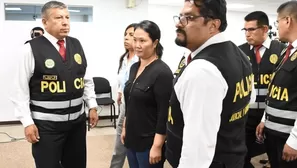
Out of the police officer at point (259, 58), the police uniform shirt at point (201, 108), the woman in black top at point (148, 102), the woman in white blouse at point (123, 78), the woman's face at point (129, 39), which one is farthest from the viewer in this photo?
the woman's face at point (129, 39)

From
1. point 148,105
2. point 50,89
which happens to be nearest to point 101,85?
point 50,89

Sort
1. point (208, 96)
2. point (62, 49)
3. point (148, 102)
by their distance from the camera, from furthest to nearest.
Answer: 1. point (62, 49)
2. point (148, 102)
3. point (208, 96)

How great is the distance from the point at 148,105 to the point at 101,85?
3344 mm

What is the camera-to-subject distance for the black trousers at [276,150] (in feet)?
6.26

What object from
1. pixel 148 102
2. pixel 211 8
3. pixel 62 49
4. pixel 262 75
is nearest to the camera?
pixel 211 8

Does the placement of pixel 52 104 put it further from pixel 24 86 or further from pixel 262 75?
pixel 262 75

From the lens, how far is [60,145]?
2045 mm

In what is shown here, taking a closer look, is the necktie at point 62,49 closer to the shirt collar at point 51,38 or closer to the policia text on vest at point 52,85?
the shirt collar at point 51,38

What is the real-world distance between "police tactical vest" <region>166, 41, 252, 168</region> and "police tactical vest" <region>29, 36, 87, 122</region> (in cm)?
98

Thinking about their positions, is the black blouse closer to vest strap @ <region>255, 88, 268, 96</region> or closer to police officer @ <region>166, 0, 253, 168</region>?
police officer @ <region>166, 0, 253, 168</region>

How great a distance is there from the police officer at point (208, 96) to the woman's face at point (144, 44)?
73 centimetres

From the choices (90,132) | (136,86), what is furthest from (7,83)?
(136,86)

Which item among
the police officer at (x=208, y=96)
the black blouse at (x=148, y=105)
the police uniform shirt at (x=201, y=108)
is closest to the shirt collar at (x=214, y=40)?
the police officer at (x=208, y=96)

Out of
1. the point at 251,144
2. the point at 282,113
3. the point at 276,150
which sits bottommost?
the point at 251,144
